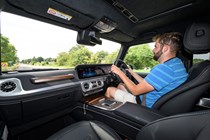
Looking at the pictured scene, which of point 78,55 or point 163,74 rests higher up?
point 78,55

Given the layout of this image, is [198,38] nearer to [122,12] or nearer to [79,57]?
[122,12]

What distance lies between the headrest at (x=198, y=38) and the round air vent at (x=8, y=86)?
1.60m

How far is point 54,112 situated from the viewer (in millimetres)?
1517

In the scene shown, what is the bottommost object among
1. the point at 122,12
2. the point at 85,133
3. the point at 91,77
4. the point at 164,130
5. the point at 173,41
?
the point at 85,133

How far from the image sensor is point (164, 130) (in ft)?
2.47

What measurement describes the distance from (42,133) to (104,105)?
3.05 feet

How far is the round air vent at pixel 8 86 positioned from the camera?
38.8 inches

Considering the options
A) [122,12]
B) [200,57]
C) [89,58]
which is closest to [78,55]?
→ [89,58]

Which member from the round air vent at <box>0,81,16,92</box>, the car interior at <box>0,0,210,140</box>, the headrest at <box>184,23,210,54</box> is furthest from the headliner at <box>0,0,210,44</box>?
the round air vent at <box>0,81,16,92</box>

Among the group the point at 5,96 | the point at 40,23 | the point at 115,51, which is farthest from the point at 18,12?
the point at 115,51

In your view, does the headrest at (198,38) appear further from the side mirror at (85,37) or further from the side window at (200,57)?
the side mirror at (85,37)

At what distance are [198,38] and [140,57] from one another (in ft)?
5.04

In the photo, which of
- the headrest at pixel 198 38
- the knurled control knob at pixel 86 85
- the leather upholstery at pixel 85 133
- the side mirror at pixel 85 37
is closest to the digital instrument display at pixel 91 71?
the knurled control knob at pixel 86 85

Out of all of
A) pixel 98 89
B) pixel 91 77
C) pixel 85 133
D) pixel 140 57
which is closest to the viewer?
pixel 85 133
